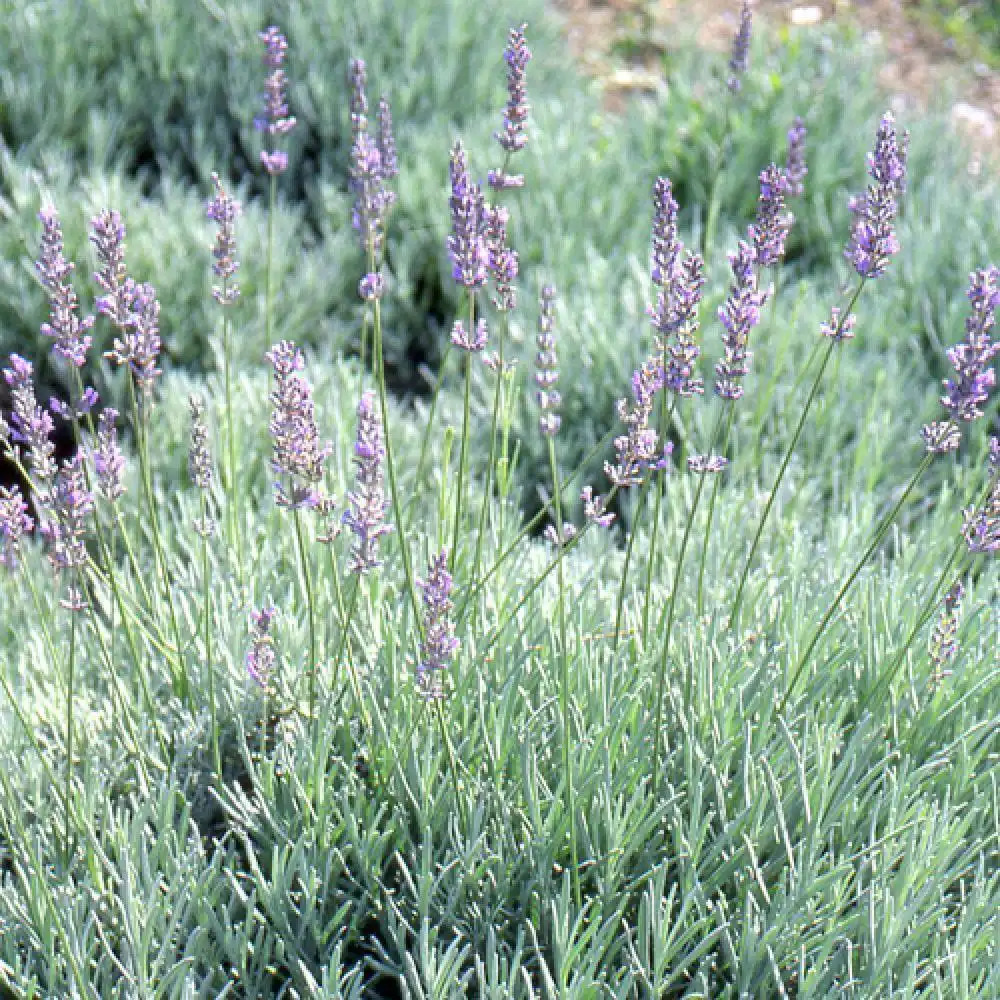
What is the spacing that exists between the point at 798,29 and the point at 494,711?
15.0 ft

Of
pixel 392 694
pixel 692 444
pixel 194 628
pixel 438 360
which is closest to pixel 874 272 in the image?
pixel 392 694

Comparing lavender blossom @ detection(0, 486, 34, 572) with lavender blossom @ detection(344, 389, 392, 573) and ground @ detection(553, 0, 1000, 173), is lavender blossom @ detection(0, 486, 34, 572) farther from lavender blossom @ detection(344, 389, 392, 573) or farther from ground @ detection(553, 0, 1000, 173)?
ground @ detection(553, 0, 1000, 173)

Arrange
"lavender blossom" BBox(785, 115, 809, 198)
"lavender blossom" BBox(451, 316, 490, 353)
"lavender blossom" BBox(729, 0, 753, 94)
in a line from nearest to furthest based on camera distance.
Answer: "lavender blossom" BBox(451, 316, 490, 353) → "lavender blossom" BBox(729, 0, 753, 94) → "lavender blossom" BBox(785, 115, 809, 198)

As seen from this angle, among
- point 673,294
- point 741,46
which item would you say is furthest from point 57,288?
point 741,46

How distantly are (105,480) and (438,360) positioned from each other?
242 centimetres

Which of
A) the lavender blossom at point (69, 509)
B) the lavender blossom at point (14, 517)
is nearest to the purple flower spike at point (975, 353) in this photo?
the lavender blossom at point (69, 509)

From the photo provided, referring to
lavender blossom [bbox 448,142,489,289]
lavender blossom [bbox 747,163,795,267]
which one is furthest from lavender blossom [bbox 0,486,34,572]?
lavender blossom [bbox 747,163,795,267]

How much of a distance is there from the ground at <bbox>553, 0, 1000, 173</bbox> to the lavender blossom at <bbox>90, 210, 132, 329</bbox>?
4.32m

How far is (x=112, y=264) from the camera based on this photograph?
5.69ft

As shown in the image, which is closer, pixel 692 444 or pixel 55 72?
pixel 692 444

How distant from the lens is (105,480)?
72.0 inches

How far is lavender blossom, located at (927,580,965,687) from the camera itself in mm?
2121

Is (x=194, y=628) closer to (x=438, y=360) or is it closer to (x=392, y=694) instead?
(x=392, y=694)

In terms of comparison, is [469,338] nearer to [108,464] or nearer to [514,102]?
[514,102]
